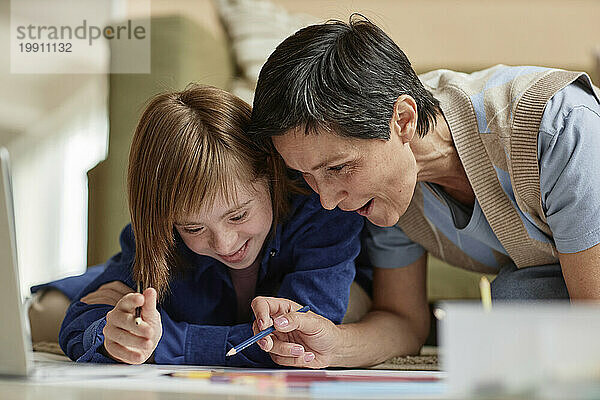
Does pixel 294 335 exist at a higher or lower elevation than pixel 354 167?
lower

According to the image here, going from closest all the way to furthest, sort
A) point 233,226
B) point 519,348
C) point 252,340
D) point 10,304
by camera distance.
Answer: point 519,348 → point 10,304 → point 252,340 → point 233,226

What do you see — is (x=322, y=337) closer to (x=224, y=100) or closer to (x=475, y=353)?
(x=224, y=100)

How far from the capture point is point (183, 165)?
0.94m

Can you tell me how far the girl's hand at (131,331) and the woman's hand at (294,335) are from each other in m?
0.14

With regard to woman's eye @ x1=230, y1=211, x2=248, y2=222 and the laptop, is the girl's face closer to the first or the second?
woman's eye @ x1=230, y1=211, x2=248, y2=222

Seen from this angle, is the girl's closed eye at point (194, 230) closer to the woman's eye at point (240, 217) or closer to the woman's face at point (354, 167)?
the woman's eye at point (240, 217)

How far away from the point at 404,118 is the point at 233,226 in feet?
0.94

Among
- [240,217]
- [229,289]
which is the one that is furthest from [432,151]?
[229,289]

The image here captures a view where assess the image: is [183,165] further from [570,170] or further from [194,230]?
[570,170]

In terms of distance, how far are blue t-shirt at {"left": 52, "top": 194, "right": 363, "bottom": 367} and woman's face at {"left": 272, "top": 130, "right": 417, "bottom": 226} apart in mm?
135

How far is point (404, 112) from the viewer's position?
36.2 inches

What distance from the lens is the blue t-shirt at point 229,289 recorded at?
1.00 m

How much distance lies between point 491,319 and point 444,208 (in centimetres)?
63

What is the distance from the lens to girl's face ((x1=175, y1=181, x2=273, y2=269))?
0.95m
